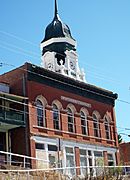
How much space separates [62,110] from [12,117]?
575 cm

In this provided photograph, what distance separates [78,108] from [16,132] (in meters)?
7.32

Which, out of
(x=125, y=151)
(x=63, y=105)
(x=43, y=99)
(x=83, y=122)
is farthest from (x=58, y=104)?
(x=125, y=151)

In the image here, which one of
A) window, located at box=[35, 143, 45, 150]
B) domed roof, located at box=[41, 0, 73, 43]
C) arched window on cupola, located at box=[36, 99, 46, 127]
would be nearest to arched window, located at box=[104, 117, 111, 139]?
arched window on cupola, located at box=[36, 99, 46, 127]

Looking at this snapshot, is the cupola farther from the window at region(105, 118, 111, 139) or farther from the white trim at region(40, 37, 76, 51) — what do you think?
the window at region(105, 118, 111, 139)

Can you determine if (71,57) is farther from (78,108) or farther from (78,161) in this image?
(78,161)

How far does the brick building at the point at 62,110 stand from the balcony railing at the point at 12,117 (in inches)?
21.6

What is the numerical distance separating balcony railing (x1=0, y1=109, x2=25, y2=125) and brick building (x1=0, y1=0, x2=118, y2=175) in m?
0.55

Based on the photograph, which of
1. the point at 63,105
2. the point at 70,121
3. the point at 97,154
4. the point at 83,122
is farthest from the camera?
the point at 97,154

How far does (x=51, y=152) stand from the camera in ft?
121

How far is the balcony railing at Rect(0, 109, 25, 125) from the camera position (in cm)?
3425

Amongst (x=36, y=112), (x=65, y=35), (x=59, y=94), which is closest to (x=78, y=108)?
(x=59, y=94)

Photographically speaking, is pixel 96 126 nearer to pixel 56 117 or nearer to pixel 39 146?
pixel 56 117

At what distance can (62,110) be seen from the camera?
3906cm

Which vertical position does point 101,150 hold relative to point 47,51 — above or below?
below
